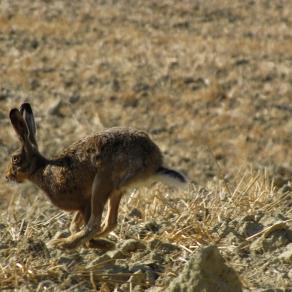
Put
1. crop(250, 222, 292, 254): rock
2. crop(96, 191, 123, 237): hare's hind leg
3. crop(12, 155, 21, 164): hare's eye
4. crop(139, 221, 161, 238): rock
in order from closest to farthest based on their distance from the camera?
crop(250, 222, 292, 254): rock
crop(96, 191, 123, 237): hare's hind leg
crop(139, 221, 161, 238): rock
crop(12, 155, 21, 164): hare's eye

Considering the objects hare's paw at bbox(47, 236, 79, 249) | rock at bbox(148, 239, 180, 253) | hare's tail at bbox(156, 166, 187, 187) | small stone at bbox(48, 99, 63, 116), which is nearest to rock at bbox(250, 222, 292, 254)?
rock at bbox(148, 239, 180, 253)

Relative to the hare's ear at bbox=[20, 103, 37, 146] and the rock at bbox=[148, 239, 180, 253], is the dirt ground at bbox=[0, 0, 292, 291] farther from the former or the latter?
the hare's ear at bbox=[20, 103, 37, 146]

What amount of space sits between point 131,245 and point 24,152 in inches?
52.8

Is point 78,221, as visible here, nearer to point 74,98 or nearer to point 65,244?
point 65,244

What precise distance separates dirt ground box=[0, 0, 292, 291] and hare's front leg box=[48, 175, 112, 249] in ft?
0.30

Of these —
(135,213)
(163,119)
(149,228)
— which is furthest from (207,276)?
(163,119)

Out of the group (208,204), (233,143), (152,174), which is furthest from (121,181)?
(233,143)

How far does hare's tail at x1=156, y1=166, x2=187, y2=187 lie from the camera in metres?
5.45

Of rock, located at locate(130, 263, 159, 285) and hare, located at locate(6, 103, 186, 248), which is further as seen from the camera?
hare, located at locate(6, 103, 186, 248)

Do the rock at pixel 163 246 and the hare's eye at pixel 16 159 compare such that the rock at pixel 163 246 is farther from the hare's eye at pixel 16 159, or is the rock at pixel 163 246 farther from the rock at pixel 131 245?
the hare's eye at pixel 16 159

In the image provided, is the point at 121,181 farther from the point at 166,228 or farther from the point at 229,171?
the point at 229,171

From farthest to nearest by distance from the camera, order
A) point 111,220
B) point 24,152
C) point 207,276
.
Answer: point 24,152 < point 111,220 < point 207,276

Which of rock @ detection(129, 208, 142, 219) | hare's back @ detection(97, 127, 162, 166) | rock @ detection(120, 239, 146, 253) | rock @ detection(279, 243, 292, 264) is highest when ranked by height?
hare's back @ detection(97, 127, 162, 166)

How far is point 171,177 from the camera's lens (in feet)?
17.9
